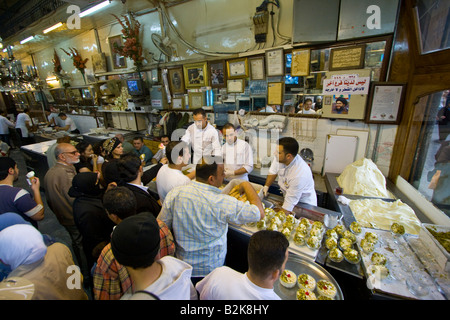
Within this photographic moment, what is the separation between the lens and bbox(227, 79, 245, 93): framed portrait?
14.2 feet

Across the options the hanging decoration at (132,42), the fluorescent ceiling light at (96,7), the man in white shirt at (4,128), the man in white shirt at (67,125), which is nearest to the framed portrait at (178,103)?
the hanging decoration at (132,42)

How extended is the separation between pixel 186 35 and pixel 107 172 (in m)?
4.29

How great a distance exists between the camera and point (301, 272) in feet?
5.11

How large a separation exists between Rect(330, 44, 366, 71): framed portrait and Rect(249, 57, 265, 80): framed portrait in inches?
48.4

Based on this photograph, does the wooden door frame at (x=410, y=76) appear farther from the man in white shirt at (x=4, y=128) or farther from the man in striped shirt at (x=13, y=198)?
→ the man in white shirt at (x=4, y=128)

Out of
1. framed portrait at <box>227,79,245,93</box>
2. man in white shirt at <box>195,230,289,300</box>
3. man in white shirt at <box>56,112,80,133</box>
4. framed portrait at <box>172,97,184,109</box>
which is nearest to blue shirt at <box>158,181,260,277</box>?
man in white shirt at <box>195,230,289,300</box>

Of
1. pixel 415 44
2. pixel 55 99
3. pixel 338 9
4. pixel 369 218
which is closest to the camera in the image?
pixel 369 218

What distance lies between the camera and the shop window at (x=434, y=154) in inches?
92.0

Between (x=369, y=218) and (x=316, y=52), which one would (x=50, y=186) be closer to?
(x=369, y=218)

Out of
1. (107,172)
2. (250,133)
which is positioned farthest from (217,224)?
(250,133)

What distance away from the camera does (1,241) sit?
1309 millimetres

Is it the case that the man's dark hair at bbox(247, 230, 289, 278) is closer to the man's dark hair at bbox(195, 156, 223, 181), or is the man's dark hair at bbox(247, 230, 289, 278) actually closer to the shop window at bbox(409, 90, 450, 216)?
the man's dark hair at bbox(195, 156, 223, 181)

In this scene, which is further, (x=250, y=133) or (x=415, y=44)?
(x=250, y=133)
